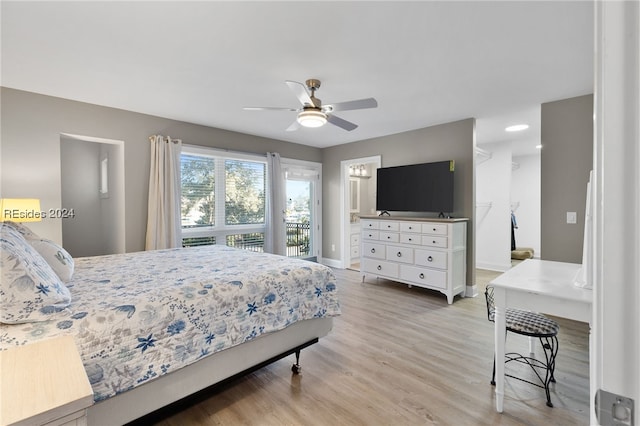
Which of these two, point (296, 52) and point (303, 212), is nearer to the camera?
point (296, 52)

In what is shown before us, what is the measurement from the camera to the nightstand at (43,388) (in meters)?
0.79

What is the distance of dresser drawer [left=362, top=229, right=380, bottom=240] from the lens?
470 centimetres

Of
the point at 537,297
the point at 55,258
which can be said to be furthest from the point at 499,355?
the point at 55,258

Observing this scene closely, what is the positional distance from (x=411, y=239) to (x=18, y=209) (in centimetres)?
439

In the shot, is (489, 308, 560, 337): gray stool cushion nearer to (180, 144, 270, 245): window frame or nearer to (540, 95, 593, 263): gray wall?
(540, 95, 593, 263): gray wall

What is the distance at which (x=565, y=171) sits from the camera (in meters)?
3.46

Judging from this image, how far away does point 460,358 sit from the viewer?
253 centimetres

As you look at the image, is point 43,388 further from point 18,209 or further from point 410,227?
point 410,227

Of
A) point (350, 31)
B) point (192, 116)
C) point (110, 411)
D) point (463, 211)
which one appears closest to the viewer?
point (110, 411)

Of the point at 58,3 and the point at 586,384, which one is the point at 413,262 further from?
the point at 58,3

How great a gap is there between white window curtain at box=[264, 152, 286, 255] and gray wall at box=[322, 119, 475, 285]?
1211 mm

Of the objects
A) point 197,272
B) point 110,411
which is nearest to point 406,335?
point 197,272

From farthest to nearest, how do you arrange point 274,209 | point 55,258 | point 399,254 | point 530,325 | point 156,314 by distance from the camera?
point 274,209 < point 399,254 < point 530,325 < point 55,258 < point 156,314

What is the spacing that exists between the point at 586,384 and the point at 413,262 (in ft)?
7.42
